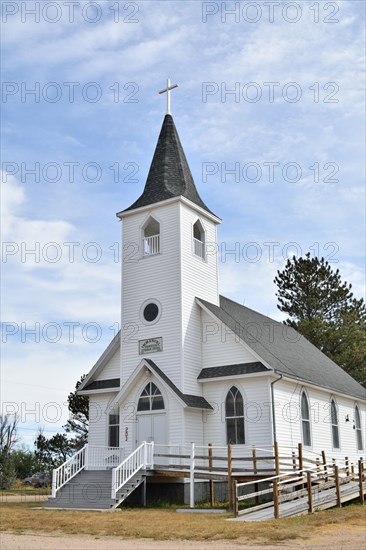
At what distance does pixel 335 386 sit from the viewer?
29078mm

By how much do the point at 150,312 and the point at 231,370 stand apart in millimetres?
4062

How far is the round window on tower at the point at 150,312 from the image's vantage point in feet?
82.4

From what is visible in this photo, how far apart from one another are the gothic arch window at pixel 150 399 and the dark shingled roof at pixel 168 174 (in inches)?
292

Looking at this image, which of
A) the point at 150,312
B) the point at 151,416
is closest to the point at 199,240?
the point at 150,312

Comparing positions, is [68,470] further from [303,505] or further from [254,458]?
[303,505]

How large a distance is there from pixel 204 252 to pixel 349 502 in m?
11.2

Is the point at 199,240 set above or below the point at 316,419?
above

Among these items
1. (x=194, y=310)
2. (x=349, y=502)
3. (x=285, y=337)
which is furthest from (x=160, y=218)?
(x=349, y=502)

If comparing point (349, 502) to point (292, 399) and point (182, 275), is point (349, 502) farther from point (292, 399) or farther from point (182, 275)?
point (182, 275)

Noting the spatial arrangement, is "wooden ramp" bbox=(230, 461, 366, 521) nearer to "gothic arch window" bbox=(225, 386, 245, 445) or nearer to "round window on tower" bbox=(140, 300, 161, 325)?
"gothic arch window" bbox=(225, 386, 245, 445)

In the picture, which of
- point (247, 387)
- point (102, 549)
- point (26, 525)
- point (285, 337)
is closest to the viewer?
point (102, 549)

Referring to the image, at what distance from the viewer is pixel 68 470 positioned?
23438 millimetres

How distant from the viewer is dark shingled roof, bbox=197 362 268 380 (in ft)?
75.0

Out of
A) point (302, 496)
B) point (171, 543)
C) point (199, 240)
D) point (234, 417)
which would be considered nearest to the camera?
point (171, 543)
